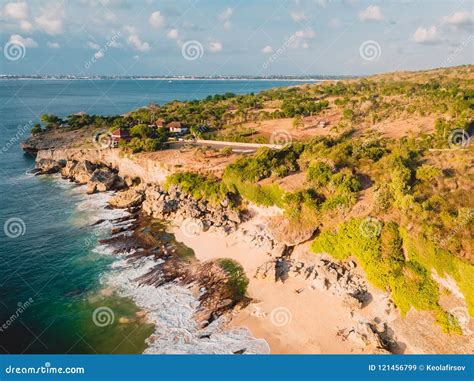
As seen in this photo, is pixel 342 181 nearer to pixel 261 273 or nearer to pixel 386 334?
pixel 261 273

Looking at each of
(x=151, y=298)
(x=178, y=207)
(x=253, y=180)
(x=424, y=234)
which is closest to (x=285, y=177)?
(x=253, y=180)

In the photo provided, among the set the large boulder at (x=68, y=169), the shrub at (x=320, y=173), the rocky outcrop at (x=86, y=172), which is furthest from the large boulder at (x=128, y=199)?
the shrub at (x=320, y=173)

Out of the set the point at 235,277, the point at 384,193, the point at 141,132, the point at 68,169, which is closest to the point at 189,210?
the point at 235,277

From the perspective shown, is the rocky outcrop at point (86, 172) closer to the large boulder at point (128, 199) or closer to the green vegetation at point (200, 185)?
the large boulder at point (128, 199)

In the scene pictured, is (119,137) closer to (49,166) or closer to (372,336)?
(49,166)

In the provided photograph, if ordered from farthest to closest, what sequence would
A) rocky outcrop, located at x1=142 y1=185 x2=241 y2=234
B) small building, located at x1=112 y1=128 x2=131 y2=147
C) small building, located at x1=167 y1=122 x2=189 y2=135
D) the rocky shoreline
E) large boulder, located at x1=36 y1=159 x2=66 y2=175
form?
1. small building, located at x1=167 y1=122 x2=189 y2=135
2. large boulder, located at x1=36 y1=159 x2=66 y2=175
3. small building, located at x1=112 y1=128 x2=131 y2=147
4. rocky outcrop, located at x1=142 y1=185 x2=241 y2=234
5. the rocky shoreline

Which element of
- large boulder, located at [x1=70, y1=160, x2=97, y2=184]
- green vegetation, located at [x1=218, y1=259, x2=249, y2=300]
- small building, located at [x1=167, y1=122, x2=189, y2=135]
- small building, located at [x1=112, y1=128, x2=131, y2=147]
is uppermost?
small building, located at [x1=167, y1=122, x2=189, y2=135]

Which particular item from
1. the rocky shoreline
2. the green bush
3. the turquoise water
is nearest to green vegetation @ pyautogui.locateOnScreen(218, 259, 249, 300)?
the rocky shoreline

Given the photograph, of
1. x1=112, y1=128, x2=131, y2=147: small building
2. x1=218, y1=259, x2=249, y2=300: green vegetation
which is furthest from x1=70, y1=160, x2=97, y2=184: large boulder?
x1=218, y1=259, x2=249, y2=300: green vegetation

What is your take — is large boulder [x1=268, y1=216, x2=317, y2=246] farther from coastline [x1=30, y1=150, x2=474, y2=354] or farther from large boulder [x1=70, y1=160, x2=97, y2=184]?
large boulder [x1=70, y1=160, x2=97, y2=184]

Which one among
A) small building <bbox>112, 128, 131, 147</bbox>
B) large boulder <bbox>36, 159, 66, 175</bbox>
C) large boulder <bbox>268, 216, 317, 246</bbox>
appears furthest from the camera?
large boulder <bbox>36, 159, 66, 175</bbox>

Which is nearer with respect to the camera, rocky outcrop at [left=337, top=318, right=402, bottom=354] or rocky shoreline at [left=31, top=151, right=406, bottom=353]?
rocky outcrop at [left=337, top=318, right=402, bottom=354]

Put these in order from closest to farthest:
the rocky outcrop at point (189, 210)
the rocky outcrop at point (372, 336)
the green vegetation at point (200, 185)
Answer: the rocky outcrop at point (372, 336) → the rocky outcrop at point (189, 210) → the green vegetation at point (200, 185)

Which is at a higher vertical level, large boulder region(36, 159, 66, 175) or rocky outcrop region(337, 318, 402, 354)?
large boulder region(36, 159, 66, 175)
